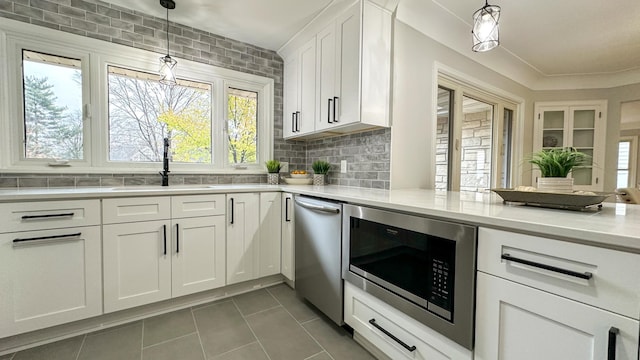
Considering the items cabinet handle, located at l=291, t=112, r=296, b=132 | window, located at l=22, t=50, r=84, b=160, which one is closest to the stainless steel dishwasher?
cabinet handle, located at l=291, t=112, r=296, b=132

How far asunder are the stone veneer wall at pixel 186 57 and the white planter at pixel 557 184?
1063mm

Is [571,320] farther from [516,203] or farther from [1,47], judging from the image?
[1,47]

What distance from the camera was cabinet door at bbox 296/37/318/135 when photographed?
2.44m

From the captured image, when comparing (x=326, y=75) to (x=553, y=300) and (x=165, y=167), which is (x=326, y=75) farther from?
(x=553, y=300)

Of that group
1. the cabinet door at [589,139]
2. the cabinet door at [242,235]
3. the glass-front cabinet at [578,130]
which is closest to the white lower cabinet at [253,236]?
the cabinet door at [242,235]

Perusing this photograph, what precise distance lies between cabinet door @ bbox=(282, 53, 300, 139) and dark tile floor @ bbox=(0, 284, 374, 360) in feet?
5.88

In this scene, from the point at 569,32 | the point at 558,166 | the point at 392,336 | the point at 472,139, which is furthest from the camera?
the point at 472,139

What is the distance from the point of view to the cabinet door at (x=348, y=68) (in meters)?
1.95

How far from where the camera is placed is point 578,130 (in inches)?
150

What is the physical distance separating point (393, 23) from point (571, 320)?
2146mm

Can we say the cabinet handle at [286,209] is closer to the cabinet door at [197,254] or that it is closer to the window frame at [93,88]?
the cabinet door at [197,254]

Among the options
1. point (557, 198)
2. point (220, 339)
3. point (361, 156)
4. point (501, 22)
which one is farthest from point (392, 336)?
point (501, 22)

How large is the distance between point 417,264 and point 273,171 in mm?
1963

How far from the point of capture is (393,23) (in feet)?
6.85
